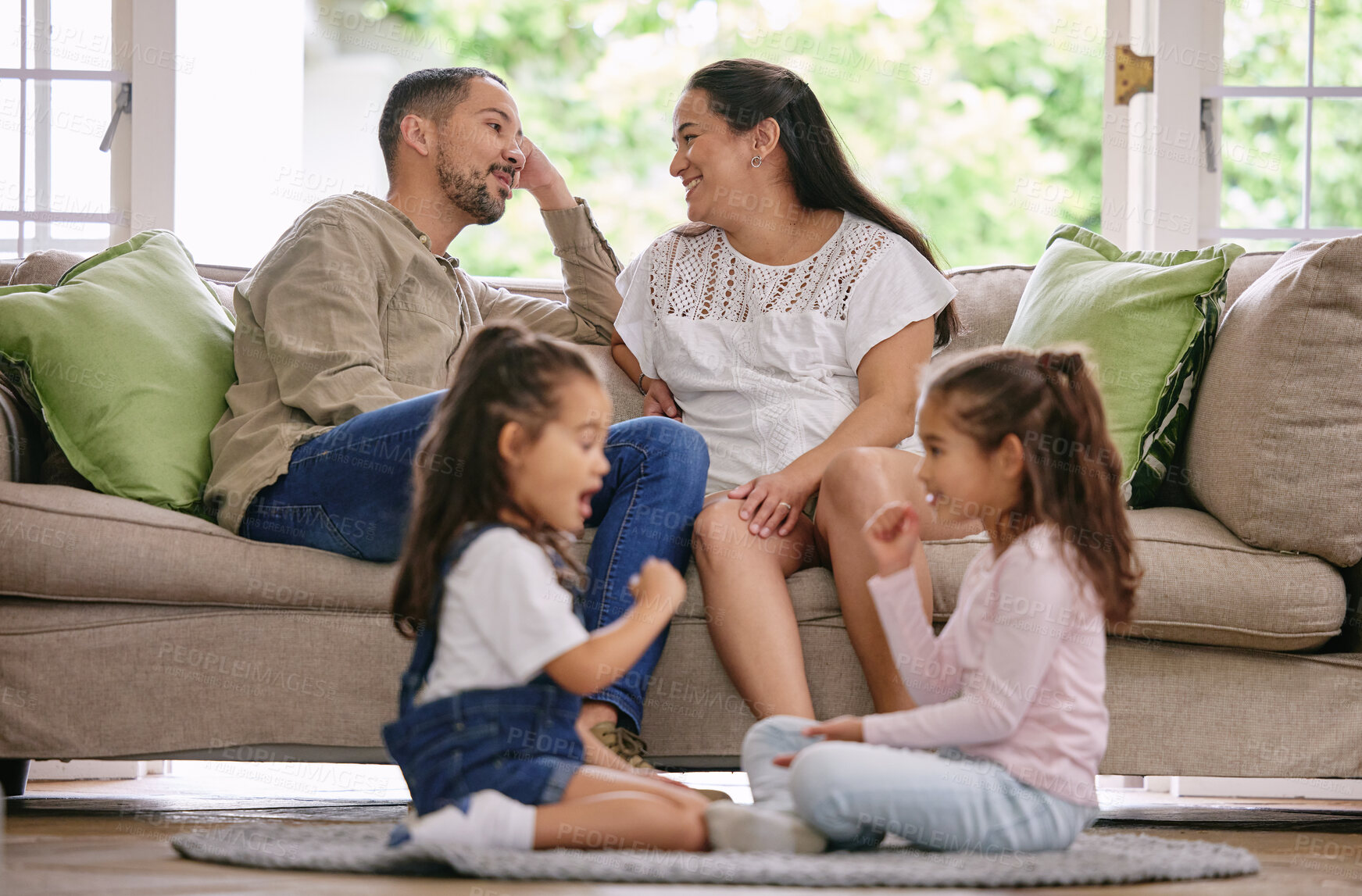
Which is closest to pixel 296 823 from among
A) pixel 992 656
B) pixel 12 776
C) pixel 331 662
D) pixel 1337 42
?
pixel 331 662

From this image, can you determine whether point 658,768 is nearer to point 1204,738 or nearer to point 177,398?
point 1204,738

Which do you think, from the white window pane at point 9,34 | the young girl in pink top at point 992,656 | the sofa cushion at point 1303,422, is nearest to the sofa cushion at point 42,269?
the white window pane at point 9,34

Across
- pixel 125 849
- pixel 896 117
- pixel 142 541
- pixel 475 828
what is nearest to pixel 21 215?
pixel 142 541

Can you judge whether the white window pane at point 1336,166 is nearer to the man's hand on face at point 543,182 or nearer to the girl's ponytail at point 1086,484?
the man's hand on face at point 543,182

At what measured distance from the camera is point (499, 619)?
114 centimetres

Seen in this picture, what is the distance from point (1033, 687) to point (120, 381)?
1347mm

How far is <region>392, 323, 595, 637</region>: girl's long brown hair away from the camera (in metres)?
1.20

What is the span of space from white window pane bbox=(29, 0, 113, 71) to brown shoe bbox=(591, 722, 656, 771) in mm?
2158

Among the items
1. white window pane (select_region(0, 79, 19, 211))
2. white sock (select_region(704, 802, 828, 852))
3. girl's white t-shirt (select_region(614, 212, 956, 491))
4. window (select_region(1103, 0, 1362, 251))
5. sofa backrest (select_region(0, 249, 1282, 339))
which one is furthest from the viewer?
white window pane (select_region(0, 79, 19, 211))

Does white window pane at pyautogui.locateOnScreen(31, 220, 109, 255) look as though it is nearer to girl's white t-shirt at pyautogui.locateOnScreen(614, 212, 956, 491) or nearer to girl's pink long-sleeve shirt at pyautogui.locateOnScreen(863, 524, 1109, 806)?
girl's white t-shirt at pyautogui.locateOnScreen(614, 212, 956, 491)

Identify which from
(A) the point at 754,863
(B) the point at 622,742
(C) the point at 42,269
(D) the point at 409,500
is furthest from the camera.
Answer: (C) the point at 42,269

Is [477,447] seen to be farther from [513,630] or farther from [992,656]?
[992,656]

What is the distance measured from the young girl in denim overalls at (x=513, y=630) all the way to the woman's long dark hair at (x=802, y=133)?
87cm

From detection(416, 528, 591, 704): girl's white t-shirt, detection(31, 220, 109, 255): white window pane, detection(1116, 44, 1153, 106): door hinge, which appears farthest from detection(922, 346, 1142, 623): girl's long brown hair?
detection(31, 220, 109, 255): white window pane
